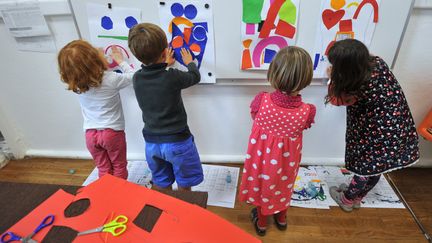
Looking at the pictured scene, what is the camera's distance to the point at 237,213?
4.79 ft

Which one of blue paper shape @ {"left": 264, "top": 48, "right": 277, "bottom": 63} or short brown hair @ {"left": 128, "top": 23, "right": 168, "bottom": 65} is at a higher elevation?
short brown hair @ {"left": 128, "top": 23, "right": 168, "bottom": 65}

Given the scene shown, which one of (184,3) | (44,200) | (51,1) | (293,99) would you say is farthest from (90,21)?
(293,99)

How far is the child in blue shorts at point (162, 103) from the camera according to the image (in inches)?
39.6

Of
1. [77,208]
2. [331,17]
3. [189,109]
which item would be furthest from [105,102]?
[331,17]

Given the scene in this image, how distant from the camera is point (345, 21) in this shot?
1.21 meters

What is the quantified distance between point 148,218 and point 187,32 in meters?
0.96

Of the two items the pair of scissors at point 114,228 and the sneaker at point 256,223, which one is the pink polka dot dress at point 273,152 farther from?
the pair of scissors at point 114,228

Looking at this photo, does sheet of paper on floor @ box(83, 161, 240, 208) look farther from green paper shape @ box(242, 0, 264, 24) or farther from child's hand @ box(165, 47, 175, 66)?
green paper shape @ box(242, 0, 264, 24)

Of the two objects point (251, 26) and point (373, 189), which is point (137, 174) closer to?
point (251, 26)

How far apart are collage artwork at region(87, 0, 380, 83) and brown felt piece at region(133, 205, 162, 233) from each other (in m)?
0.91

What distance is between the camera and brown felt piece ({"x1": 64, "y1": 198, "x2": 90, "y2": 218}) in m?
0.65

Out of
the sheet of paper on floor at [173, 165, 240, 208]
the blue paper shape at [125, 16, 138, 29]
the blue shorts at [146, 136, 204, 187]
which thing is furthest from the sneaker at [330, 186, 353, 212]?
the blue paper shape at [125, 16, 138, 29]

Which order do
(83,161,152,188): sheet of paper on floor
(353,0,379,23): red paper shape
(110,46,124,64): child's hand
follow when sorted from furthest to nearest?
(83,161,152,188): sheet of paper on floor < (110,46,124,64): child's hand < (353,0,379,23): red paper shape

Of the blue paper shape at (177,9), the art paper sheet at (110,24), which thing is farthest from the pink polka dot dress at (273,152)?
the art paper sheet at (110,24)
